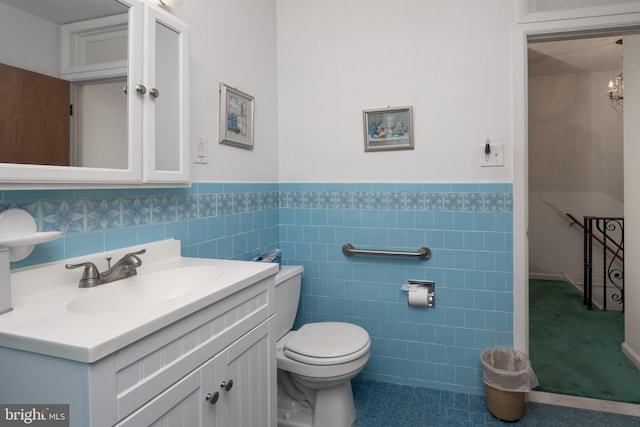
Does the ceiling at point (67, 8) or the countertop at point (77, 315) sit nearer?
the countertop at point (77, 315)

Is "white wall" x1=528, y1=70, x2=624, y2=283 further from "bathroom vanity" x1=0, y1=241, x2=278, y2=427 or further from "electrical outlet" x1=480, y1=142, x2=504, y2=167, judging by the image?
"bathroom vanity" x1=0, y1=241, x2=278, y2=427

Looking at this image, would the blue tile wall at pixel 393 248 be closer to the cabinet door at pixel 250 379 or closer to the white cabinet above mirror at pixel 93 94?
the white cabinet above mirror at pixel 93 94

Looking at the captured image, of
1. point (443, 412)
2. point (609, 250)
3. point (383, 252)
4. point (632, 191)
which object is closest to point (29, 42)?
point (383, 252)

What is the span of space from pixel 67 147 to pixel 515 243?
6.75 ft

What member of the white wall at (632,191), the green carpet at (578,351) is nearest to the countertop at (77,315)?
the green carpet at (578,351)

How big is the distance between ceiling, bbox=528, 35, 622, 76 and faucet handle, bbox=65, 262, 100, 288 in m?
3.67

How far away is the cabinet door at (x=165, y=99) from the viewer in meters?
1.33

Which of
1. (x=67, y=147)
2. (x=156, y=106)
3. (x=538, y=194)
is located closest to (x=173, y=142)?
(x=156, y=106)

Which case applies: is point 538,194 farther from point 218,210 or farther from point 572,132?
point 218,210

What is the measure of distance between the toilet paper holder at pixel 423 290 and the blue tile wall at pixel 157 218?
0.87 meters

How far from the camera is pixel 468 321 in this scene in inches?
84.8

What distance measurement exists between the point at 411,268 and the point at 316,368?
2.80ft

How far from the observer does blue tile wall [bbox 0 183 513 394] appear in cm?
208

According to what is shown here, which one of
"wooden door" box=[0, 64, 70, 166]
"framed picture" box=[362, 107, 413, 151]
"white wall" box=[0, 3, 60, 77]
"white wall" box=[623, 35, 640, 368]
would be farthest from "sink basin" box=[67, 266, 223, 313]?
"white wall" box=[623, 35, 640, 368]
